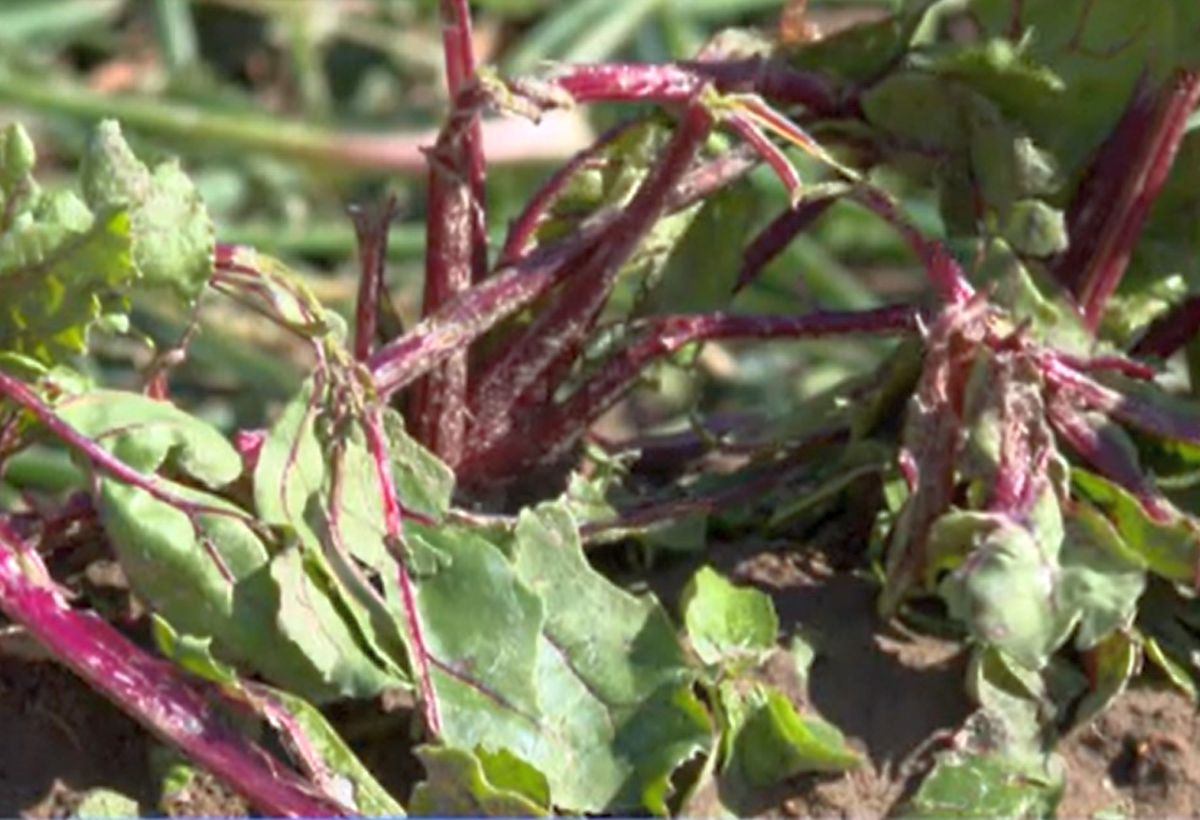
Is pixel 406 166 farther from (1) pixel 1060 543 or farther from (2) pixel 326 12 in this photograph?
(1) pixel 1060 543

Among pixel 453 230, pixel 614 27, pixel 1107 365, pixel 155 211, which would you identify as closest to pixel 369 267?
pixel 453 230

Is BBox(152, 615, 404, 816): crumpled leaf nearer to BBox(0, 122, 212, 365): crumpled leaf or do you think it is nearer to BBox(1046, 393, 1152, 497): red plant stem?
BBox(0, 122, 212, 365): crumpled leaf

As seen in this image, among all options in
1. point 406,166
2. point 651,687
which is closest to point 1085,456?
point 651,687

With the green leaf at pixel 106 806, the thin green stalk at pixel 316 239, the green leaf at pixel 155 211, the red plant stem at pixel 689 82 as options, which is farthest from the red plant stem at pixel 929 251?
the thin green stalk at pixel 316 239

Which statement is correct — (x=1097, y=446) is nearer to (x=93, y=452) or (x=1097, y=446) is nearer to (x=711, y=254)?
(x=711, y=254)

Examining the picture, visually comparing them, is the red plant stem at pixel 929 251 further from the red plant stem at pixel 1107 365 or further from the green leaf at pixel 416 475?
the green leaf at pixel 416 475

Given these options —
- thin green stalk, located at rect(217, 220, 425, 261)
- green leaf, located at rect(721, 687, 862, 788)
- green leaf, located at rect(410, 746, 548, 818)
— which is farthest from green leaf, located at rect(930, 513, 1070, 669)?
thin green stalk, located at rect(217, 220, 425, 261)
